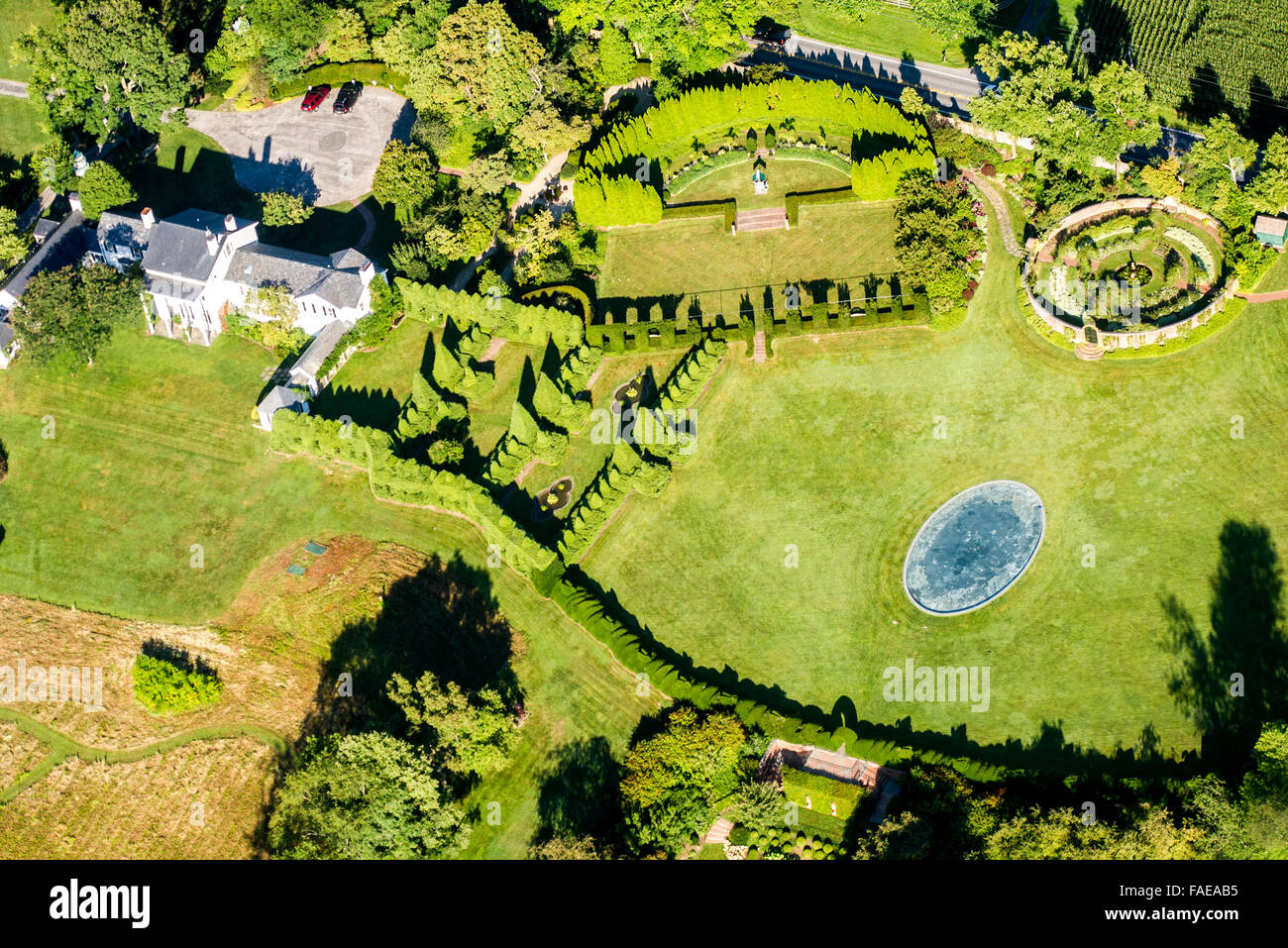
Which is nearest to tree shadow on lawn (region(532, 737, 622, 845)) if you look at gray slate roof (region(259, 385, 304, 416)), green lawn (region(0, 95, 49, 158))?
Answer: gray slate roof (region(259, 385, 304, 416))

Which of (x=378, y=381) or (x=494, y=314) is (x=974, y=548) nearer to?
(x=494, y=314)

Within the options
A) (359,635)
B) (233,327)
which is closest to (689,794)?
(359,635)

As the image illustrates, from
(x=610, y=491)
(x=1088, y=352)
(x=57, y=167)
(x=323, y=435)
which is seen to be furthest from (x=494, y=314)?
(x=1088, y=352)

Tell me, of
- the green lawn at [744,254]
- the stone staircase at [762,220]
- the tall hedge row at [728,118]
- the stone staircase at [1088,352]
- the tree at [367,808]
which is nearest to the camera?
the tree at [367,808]

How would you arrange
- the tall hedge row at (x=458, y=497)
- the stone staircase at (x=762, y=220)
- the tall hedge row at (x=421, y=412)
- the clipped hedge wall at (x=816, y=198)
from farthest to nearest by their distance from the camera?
the stone staircase at (x=762, y=220) → the clipped hedge wall at (x=816, y=198) → the tall hedge row at (x=421, y=412) → the tall hedge row at (x=458, y=497)

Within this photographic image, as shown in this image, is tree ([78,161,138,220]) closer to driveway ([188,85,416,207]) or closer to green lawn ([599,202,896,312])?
driveway ([188,85,416,207])

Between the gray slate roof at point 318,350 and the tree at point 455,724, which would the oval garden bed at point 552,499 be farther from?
the gray slate roof at point 318,350

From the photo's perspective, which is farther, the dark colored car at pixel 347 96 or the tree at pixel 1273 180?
A: the dark colored car at pixel 347 96

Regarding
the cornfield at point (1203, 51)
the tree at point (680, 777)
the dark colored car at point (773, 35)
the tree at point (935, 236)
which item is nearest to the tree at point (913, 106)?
the tree at point (935, 236)
